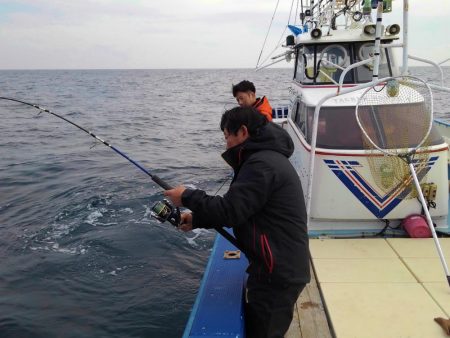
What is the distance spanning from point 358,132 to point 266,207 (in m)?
3.12

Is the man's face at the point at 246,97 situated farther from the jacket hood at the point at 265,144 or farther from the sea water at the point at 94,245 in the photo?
the sea water at the point at 94,245

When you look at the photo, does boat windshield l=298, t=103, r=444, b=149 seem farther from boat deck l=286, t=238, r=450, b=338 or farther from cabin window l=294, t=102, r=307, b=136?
boat deck l=286, t=238, r=450, b=338

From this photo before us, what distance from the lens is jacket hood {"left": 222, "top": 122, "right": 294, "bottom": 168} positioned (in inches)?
100

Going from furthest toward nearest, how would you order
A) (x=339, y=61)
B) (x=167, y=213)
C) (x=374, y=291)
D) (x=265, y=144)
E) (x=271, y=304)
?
(x=339, y=61) → (x=374, y=291) → (x=167, y=213) → (x=271, y=304) → (x=265, y=144)

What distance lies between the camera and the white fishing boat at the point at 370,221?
337 cm

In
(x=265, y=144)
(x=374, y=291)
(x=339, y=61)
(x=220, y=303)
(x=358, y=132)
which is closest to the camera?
(x=265, y=144)

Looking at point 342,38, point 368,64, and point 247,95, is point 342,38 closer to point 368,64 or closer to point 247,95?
point 368,64

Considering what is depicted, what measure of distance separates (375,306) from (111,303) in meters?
3.46

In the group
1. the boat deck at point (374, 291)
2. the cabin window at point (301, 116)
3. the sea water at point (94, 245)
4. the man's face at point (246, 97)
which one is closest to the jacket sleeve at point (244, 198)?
the boat deck at point (374, 291)

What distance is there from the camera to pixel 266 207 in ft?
8.33

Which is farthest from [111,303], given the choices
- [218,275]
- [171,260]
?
[218,275]

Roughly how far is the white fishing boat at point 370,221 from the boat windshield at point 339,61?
676 millimetres

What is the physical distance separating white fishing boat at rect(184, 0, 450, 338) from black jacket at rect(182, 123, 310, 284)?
0.71 m

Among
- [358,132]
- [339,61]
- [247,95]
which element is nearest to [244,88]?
[247,95]
